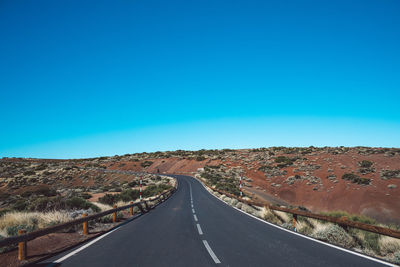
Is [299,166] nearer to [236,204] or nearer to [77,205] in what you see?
[236,204]

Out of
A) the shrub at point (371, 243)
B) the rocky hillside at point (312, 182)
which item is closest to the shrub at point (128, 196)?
the rocky hillside at point (312, 182)

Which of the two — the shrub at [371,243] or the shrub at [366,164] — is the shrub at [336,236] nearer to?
the shrub at [371,243]

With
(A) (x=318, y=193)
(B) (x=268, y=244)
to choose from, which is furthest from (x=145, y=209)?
(A) (x=318, y=193)

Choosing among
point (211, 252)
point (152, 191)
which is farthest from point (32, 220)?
point (152, 191)

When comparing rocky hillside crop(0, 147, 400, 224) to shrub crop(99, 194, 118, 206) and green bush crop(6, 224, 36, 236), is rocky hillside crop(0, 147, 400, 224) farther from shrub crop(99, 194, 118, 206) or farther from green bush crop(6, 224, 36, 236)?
green bush crop(6, 224, 36, 236)

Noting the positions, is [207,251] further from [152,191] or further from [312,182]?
[312,182]

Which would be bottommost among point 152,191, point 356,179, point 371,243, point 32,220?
point 356,179

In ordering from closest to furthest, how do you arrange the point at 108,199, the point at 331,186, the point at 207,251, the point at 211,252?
the point at 211,252 < the point at 207,251 < the point at 108,199 < the point at 331,186

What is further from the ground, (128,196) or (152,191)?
(128,196)

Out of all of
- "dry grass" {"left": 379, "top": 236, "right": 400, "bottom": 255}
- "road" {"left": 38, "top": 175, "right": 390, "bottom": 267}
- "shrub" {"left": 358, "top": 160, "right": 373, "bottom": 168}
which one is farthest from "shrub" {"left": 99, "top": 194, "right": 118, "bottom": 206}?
"shrub" {"left": 358, "top": 160, "right": 373, "bottom": 168}

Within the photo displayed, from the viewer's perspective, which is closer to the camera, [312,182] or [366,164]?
[312,182]

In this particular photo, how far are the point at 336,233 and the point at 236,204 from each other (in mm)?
10404

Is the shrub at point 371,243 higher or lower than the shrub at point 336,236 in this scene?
lower

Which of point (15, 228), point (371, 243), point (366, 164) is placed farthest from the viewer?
point (366, 164)
